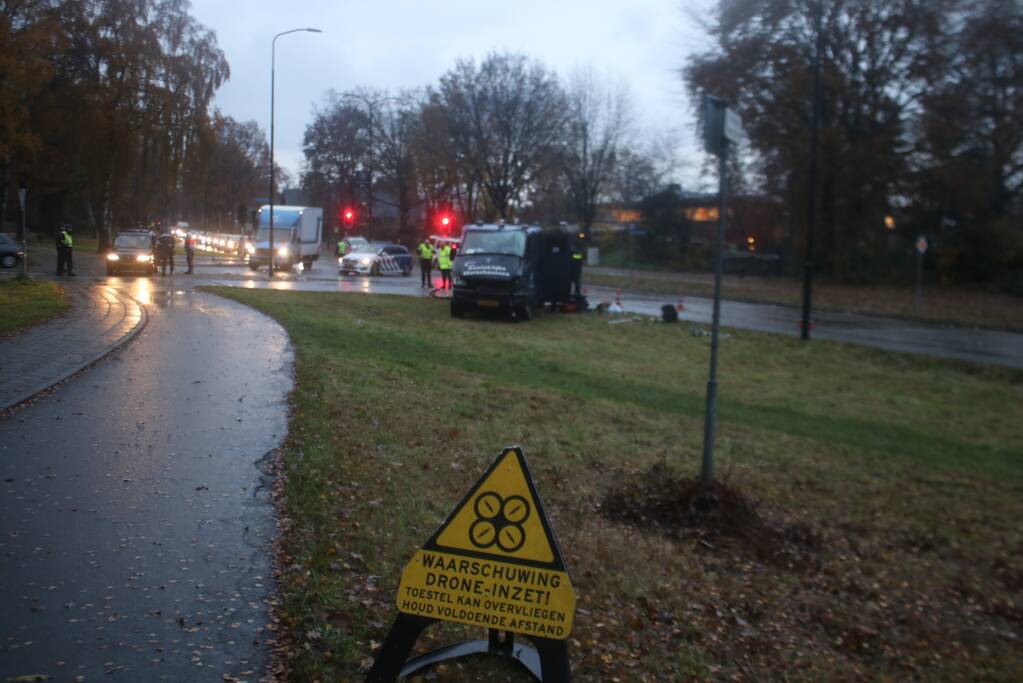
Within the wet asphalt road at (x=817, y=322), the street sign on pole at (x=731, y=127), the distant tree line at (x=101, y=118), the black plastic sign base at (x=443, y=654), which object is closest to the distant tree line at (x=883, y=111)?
the wet asphalt road at (x=817, y=322)

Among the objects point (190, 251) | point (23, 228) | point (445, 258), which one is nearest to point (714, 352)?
point (445, 258)

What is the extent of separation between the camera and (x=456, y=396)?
12.4 m

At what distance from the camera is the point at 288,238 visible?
144 ft

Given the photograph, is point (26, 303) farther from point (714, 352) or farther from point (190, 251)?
point (190, 251)

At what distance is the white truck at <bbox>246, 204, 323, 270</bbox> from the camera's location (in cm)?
4200

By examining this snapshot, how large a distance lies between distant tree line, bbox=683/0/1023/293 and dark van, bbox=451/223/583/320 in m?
19.4

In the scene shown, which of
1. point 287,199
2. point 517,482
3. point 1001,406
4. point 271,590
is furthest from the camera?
point 287,199

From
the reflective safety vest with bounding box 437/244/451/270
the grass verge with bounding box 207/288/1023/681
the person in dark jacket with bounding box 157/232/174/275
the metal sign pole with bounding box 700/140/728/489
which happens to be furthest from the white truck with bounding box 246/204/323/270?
the metal sign pole with bounding box 700/140/728/489

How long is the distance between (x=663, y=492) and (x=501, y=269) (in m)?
14.9

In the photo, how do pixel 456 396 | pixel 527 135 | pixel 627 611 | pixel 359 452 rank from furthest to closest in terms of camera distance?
1. pixel 527 135
2. pixel 456 396
3. pixel 359 452
4. pixel 627 611

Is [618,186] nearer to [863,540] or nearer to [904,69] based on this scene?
[904,69]

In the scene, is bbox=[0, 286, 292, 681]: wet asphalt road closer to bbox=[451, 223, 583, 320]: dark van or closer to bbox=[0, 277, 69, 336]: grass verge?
bbox=[0, 277, 69, 336]: grass verge

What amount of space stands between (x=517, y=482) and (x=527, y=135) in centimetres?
4894

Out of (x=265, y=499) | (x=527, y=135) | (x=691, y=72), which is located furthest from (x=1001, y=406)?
(x=527, y=135)
